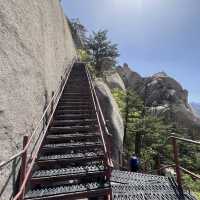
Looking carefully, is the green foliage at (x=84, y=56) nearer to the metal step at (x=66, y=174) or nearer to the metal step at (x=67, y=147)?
the metal step at (x=67, y=147)

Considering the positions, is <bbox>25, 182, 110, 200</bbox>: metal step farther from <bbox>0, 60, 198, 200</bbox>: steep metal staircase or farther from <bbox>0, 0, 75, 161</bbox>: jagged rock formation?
<bbox>0, 0, 75, 161</bbox>: jagged rock formation

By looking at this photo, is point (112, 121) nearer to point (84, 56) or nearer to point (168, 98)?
point (84, 56)

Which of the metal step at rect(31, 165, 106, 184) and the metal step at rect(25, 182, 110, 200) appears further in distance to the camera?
the metal step at rect(31, 165, 106, 184)

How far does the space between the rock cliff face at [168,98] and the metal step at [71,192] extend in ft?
89.6

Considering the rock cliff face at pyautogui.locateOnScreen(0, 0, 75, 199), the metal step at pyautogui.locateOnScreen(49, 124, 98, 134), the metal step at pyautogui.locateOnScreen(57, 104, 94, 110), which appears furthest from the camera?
the metal step at pyautogui.locateOnScreen(57, 104, 94, 110)

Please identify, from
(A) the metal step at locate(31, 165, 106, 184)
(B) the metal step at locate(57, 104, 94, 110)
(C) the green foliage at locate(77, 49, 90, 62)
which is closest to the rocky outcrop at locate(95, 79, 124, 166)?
(B) the metal step at locate(57, 104, 94, 110)

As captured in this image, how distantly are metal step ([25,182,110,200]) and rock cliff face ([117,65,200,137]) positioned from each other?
89.6ft

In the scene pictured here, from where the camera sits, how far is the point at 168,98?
1534 inches

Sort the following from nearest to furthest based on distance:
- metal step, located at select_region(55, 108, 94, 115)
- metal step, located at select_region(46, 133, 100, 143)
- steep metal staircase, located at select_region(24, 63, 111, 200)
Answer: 1. steep metal staircase, located at select_region(24, 63, 111, 200)
2. metal step, located at select_region(46, 133, 100, 143)
3. metal step, located at select_region(55, 108, 94, 115)

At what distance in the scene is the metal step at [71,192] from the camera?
3.47 metres

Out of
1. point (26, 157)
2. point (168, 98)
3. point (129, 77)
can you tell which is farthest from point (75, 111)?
point (129, 77)

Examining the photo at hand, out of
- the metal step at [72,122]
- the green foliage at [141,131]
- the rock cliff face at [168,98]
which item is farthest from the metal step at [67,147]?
the rock cliff face at [168,98]

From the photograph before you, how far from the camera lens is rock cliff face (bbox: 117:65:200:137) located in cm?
3334

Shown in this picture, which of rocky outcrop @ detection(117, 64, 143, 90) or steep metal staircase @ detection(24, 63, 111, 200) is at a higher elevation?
rocky outcrop @ detection(117, 64, 143, 90)
